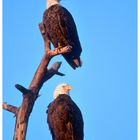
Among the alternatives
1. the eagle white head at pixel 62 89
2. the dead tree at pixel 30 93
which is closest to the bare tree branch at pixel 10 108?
the dead tree at pixel 30 93

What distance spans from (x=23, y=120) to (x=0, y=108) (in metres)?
0.24

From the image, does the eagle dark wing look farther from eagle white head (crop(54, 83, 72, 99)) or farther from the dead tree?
eagle white head (crop(54, 83, 72, 99))

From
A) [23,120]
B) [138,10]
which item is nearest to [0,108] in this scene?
[23,120]

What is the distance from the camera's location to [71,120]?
13.0 feet

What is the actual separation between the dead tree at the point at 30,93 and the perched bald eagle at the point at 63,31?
54cm

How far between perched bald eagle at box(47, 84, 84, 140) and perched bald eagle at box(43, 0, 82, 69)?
0.69 metres

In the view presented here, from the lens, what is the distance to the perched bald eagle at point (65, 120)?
156 inches

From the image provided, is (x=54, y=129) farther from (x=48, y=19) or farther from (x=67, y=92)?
(x=48, y=19)

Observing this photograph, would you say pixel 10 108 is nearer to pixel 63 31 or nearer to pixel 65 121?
pixel 65 121

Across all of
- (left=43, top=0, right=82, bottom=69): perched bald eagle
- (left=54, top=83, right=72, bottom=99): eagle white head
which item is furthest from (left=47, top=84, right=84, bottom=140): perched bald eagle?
(left=43, top=0, right=82, bottom=69): perched bald eagle

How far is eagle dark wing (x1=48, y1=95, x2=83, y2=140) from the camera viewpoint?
13.0ft

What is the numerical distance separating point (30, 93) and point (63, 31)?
1.25 meters

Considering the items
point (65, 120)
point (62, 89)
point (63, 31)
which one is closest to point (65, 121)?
point (65, 120)

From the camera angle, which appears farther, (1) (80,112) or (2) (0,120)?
(1) (80,112)
